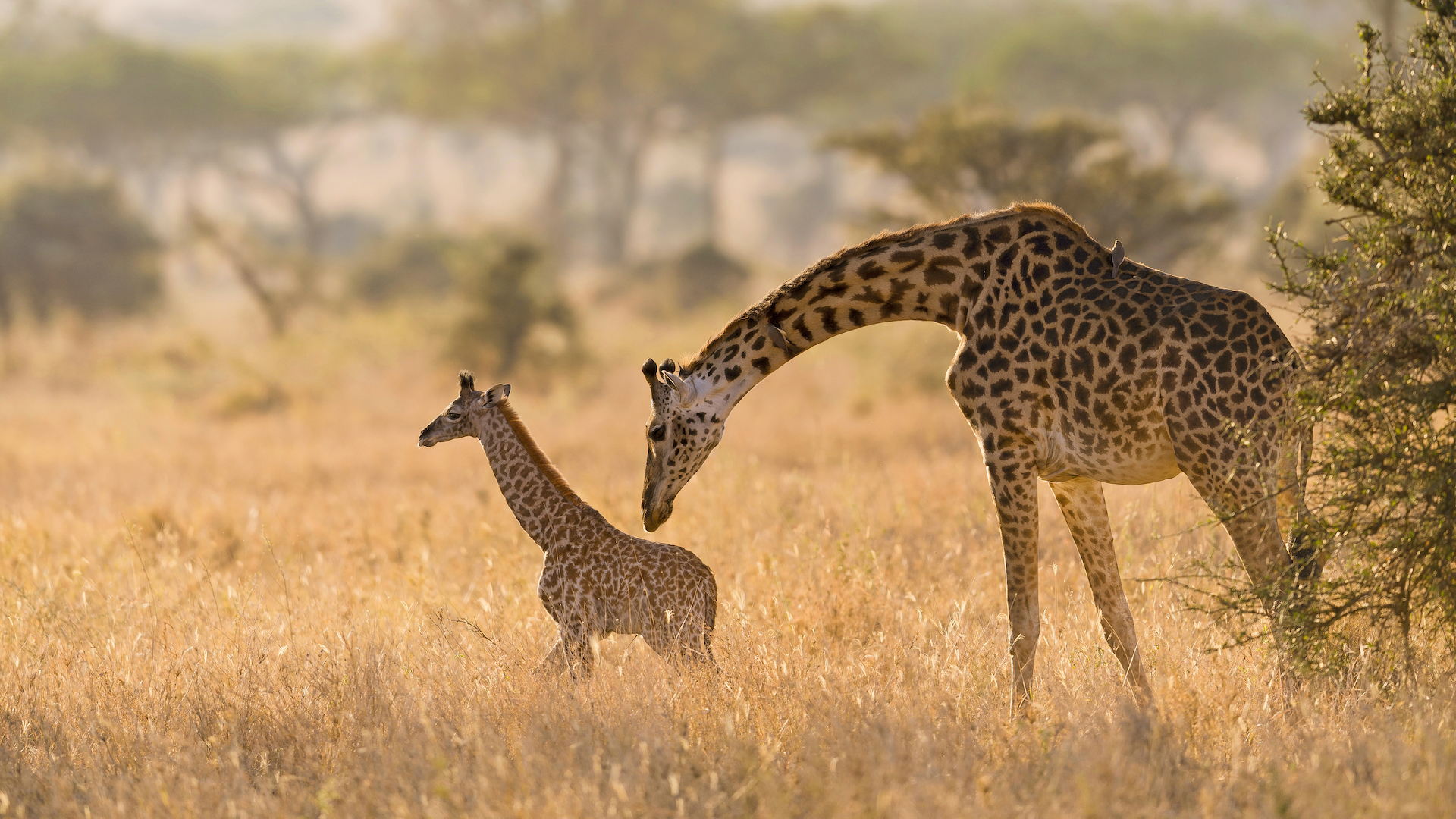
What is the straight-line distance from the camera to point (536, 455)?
6.43 m

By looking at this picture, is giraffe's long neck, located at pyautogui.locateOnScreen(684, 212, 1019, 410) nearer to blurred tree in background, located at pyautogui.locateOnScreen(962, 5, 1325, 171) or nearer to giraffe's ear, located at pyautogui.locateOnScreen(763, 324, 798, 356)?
giraffe's ear, located at pyautogui.locateOnScreen(763, 324, 798, 356)

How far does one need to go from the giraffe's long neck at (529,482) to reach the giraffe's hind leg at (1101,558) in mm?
2385

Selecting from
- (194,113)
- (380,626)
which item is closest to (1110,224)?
(380,626)

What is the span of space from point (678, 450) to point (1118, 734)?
2355mm

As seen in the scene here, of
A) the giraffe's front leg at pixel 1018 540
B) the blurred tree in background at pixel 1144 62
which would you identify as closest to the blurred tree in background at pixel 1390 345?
the giraffe's front leg at pixel 1018 540

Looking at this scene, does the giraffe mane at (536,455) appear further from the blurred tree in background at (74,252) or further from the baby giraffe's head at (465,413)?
the blurred tree in background at (74,252)

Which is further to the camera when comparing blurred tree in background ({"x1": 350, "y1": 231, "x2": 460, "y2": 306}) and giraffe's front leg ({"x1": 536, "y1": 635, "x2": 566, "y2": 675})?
blurred tree in background ({"x1": 350, "y1": 231, "x2": 460, "y2": 306})

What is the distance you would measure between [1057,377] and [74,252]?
29.9m

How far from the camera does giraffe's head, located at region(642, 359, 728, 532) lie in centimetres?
593

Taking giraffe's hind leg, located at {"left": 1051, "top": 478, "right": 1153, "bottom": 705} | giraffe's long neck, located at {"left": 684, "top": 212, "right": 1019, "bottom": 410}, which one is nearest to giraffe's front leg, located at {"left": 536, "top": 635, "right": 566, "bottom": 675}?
giraffe's long neck, located at {"left": 684, "top": 212, "right": 1019, "bottom": 410}

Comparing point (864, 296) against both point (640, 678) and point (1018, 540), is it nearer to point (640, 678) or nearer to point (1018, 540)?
point (1018, 540)

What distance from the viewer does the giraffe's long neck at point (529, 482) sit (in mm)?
6305

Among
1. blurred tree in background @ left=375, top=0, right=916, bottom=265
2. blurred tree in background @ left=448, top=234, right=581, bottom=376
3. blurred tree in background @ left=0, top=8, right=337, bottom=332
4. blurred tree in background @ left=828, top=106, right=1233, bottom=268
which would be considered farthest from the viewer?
blurred tree in background @ left=0, top=8, right=337, bottom=332

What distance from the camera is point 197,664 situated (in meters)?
6.31
